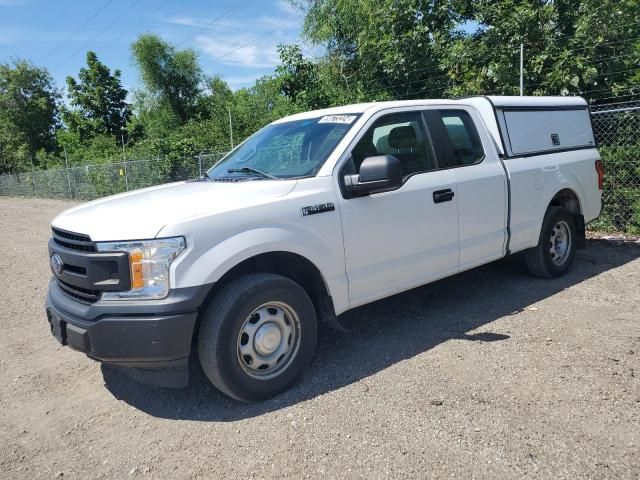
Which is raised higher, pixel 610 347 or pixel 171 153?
pixel 171 153

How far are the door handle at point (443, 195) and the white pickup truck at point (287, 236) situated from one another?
1 centimetres

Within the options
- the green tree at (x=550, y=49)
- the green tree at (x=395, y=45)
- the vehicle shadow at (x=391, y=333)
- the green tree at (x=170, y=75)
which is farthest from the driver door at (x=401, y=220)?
the green tree at (x=170, y=75)

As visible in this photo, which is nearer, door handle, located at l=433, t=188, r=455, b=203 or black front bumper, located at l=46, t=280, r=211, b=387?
black front bumper, located at l=46, t=280, r=211, b=387

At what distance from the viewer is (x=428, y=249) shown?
4.34m

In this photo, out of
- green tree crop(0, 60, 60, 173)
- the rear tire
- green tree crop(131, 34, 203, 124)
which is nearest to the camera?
the rear tire

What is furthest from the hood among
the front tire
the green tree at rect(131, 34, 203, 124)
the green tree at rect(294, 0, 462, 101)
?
the green tree at rect(131, 34, 203, 124)

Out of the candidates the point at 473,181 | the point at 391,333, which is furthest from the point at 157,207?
the point at 473,181

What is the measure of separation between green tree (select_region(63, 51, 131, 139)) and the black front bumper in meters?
39.0

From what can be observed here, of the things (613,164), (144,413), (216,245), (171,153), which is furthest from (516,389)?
(171,153)

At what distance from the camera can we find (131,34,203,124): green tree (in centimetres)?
3781

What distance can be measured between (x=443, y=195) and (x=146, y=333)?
263 centimetres

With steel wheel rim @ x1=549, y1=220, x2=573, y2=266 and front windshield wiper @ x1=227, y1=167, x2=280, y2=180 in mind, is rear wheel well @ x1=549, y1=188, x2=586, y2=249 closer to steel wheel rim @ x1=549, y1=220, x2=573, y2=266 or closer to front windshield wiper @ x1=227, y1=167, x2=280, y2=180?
steel wheel rim @ x1=549, y1=220, x2=573, y2=266

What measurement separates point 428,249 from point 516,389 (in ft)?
4.37

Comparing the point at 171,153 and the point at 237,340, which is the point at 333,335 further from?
the point at 171,153
